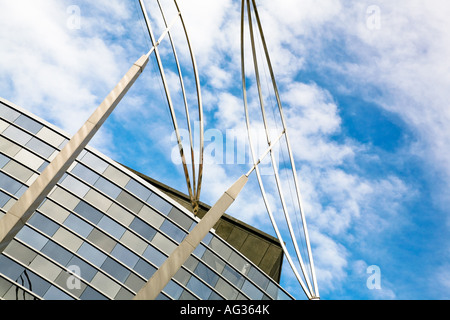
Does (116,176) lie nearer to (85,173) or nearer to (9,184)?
(85,173)

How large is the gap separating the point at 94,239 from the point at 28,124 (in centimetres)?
1527

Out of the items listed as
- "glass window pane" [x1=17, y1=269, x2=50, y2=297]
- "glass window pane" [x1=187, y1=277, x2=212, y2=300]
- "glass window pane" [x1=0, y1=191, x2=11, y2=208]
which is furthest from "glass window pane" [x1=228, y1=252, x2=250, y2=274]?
"glass window pane" [x1=0, y1=191, x2=11, y2=208]

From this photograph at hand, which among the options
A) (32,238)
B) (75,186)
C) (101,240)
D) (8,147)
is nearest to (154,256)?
(101,240)

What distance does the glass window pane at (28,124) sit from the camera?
36.0 m

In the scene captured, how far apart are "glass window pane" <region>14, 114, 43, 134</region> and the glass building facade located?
0.10 meters

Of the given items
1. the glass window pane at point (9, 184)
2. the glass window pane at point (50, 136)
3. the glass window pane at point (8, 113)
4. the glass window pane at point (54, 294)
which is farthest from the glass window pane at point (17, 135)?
the glass window pane at point (54, 294)

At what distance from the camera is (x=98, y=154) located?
3688 cm

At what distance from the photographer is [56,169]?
14.1 m

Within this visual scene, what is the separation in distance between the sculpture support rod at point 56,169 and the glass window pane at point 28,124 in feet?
80.8

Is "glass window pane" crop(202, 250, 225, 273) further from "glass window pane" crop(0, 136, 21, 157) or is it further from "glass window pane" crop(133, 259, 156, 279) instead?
"glass window pane" crop(0, 136, 21, 157)

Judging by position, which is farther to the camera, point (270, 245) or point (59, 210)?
point (270, 245)
